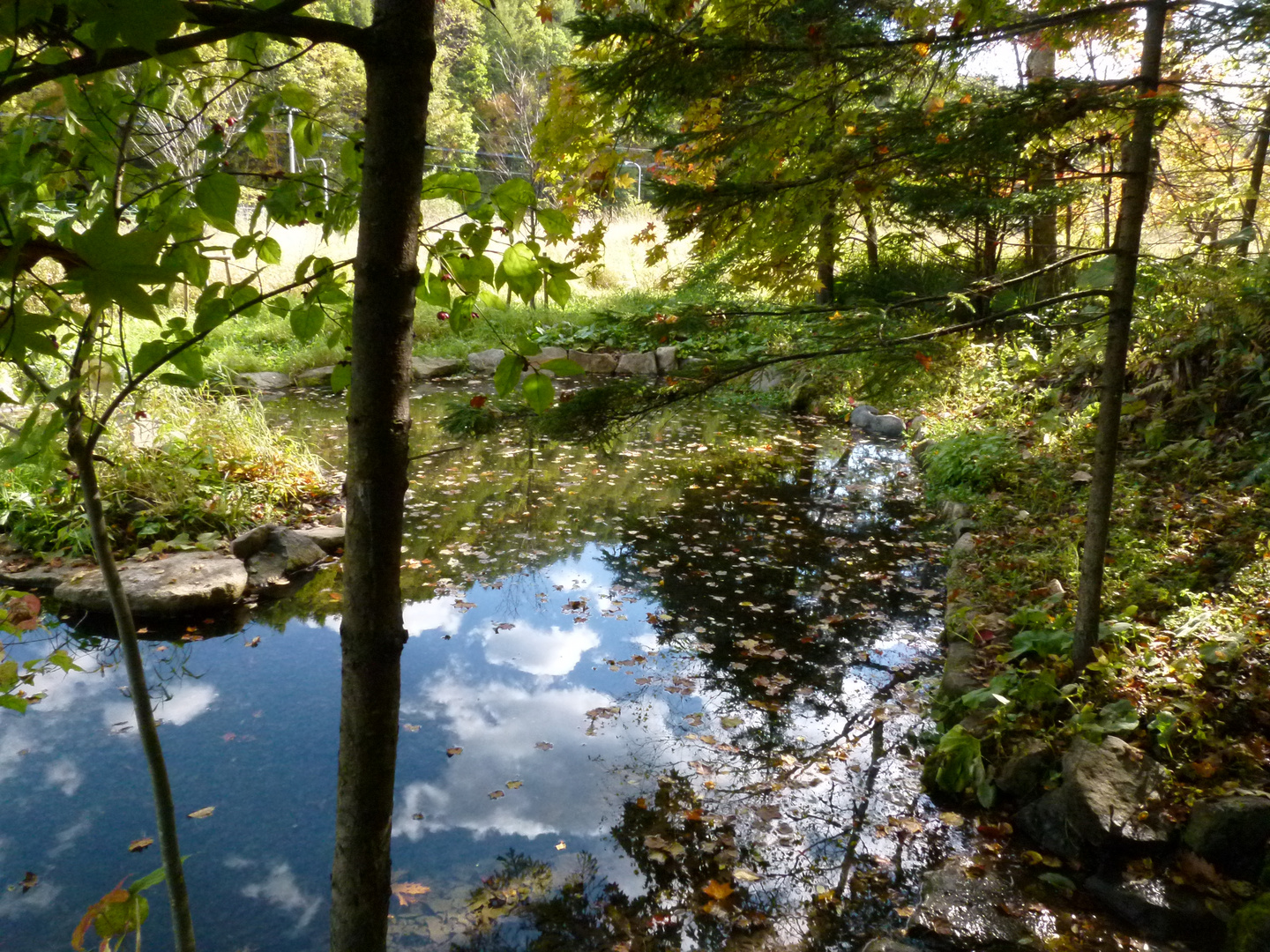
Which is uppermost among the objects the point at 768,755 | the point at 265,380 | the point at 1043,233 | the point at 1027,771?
the point at 1043,233

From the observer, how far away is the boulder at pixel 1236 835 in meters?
2.77

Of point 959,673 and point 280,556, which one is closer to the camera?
point 959,673

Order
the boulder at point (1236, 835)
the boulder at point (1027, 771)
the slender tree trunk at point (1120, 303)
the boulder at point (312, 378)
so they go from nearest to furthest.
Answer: the boulder at point (1236, 835)
the slender tree trunk at point (1120, 303)
the boulder at point (1027, 771)
the boulder at point (312, 378)

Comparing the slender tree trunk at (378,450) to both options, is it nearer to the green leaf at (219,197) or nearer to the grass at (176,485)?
the green leaf at (219,197)

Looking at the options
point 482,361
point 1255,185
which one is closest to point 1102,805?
point 1255,185

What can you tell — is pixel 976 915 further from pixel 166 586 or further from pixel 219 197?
pixel 166 586

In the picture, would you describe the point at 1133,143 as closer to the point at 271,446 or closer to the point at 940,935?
the point at 940,935

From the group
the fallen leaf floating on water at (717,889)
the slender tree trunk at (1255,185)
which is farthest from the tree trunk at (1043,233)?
the fallen leaf floating on water at (717,889)

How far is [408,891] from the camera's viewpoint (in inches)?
119

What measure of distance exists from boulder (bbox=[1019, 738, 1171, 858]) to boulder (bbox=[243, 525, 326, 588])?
475cm

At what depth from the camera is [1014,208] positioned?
321 cm

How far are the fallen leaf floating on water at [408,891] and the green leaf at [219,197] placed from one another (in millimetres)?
2641

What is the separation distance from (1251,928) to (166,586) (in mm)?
5428

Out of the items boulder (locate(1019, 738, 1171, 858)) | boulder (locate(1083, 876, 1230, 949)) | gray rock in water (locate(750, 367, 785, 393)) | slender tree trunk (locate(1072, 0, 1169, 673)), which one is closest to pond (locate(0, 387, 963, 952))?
boulder (locate(1019, 738, 1171, 858))
